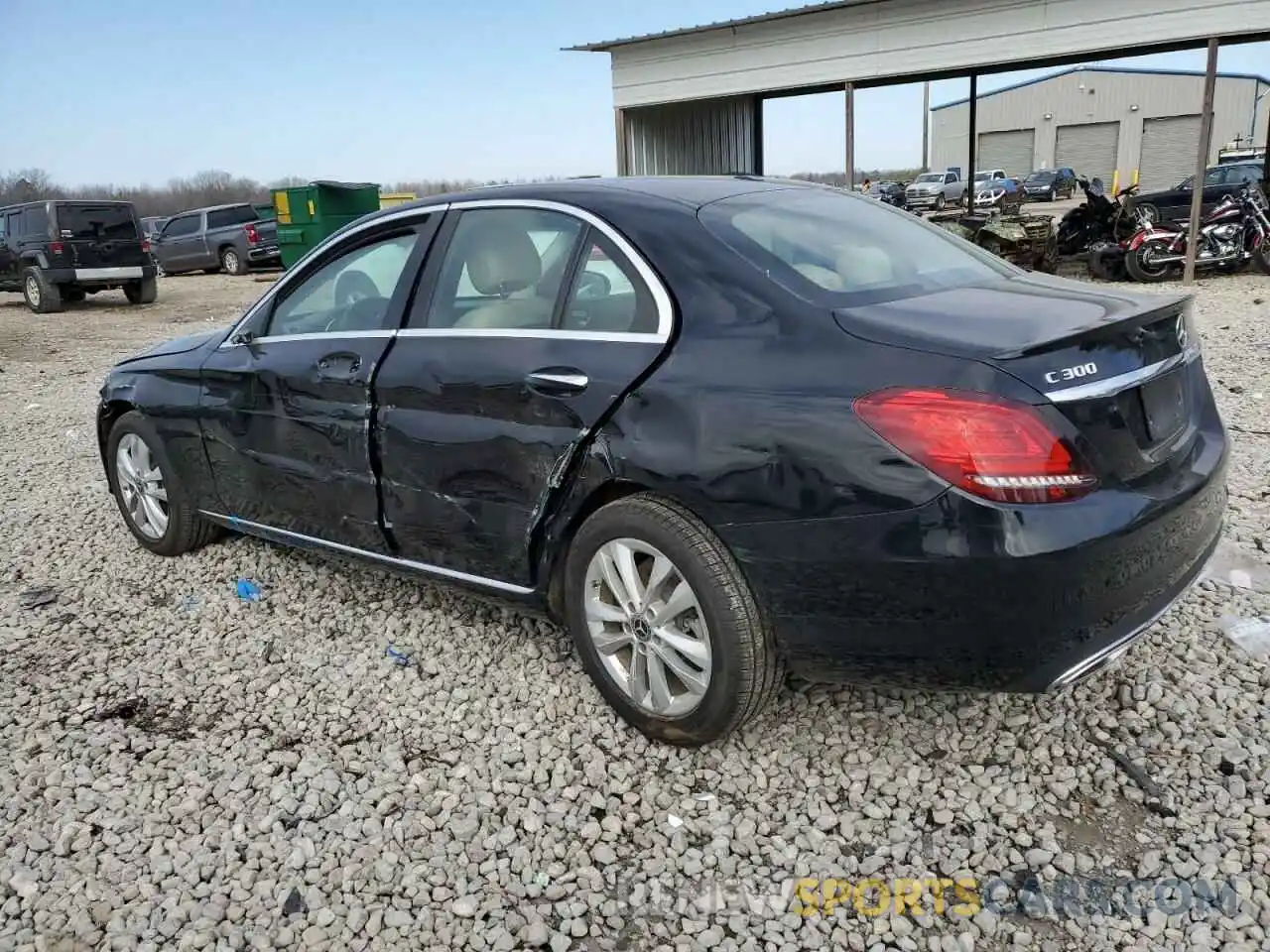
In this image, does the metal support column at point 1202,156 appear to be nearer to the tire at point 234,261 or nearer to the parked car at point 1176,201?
the parked car at point 1176,201

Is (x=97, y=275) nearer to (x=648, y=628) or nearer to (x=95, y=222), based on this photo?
(x=95, y=222)

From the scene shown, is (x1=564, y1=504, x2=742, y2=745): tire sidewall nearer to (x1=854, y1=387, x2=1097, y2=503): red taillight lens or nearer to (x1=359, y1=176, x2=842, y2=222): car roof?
(x1=854, y1=387, x2=1097, y2=503): red taillight lens

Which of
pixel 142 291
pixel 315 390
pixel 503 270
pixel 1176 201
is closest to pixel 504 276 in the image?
pixel 503 270

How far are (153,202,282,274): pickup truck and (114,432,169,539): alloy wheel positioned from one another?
1912cm

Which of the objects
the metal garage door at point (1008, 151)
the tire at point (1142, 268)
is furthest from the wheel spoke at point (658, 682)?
the metal garage door at point (1008, 151)

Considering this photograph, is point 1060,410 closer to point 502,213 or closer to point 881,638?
point 881,638

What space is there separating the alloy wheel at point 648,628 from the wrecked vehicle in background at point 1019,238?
45.9 ft

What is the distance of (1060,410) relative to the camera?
2.23m

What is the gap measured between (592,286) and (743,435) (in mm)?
746

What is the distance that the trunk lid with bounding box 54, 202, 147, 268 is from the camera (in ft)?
55.1

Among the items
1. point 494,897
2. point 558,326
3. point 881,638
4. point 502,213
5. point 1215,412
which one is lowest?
point 494,897

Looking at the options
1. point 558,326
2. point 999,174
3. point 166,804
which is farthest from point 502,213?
point 999,174

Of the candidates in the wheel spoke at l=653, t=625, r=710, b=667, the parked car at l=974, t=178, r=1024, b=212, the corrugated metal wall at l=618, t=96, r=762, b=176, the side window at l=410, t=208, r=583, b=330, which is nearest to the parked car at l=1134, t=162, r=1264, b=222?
the corrugated metal wall at l=618, t=96, r=762, b=176

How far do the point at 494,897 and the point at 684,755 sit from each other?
2.35 ft
